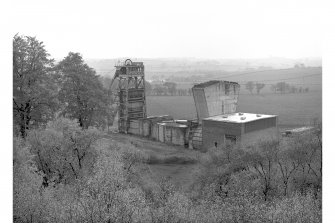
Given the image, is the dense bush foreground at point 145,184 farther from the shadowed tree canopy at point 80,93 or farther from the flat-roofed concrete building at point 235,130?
the flat-roofed concrete building at point 235,130

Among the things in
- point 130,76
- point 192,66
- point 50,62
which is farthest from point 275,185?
point 192,66

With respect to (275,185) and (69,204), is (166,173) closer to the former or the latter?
(275,185)

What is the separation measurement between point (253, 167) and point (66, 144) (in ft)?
39.6

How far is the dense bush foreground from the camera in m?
14.8

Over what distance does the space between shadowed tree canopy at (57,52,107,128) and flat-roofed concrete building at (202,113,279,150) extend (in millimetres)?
11089

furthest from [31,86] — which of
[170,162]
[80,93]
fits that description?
[170,162]

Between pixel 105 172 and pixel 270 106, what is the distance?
54.9m

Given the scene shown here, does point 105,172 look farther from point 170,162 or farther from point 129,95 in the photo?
point 129,95

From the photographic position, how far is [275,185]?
72.8ft

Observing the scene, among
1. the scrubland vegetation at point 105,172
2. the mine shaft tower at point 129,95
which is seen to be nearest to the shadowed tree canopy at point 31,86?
the scrubland vegetation at point 105,172

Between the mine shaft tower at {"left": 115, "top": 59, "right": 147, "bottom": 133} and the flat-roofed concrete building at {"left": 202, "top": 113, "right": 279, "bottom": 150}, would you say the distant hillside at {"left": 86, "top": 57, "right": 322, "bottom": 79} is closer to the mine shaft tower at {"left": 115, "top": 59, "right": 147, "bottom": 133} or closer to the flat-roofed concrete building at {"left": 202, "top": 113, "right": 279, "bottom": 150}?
the mine shaft tower at {"left": 115, "top": 59, "right": 147, "bottom": 133}

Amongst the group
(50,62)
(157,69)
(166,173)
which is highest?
(157,69)

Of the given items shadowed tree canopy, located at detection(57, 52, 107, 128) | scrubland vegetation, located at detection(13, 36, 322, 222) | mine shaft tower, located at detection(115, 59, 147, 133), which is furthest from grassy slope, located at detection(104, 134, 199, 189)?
mine shaft tower, located at detection(115, 59, 147, 133)

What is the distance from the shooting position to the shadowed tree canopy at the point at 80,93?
3086 cm
